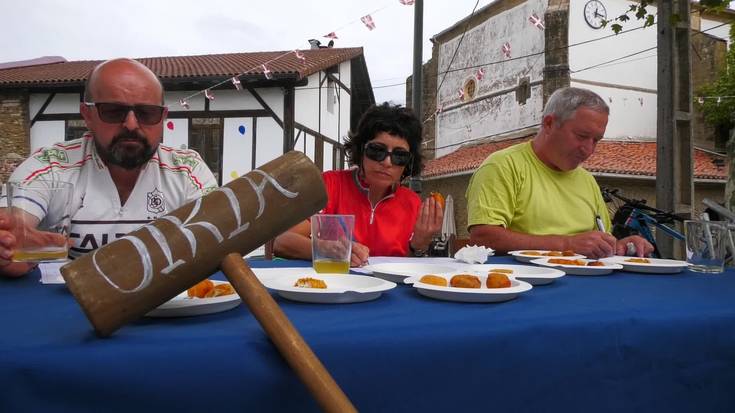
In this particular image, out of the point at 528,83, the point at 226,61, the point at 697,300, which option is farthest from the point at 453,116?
the point at 697,300

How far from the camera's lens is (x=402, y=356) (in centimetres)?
88

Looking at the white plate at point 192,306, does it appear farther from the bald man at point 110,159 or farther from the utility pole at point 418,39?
the utility pole at point 418,39

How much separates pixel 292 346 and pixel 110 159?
1807mm

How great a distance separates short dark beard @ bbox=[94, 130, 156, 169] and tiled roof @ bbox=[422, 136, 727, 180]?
11349 mm

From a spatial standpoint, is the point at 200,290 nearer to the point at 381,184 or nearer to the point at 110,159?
the point at 110,159

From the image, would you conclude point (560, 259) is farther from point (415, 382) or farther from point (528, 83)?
point (528, 83)

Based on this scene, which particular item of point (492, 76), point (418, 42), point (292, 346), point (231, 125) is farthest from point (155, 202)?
point (492, 76)

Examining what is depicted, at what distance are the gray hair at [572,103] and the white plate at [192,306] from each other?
2.63 m

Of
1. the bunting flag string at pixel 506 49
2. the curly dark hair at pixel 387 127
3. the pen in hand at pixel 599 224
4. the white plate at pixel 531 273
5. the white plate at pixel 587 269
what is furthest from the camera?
the bunting flag string at pixel 506 49

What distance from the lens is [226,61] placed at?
1409cm

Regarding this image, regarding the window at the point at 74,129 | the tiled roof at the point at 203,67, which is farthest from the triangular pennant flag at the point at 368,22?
the window at the point at 74,129

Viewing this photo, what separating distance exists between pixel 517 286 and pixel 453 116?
22280 mm

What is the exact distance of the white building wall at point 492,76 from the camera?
18516 mm

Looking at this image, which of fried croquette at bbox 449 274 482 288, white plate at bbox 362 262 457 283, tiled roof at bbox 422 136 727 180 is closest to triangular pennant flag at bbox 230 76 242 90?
tiled roof at bbox 422 136 727 180
